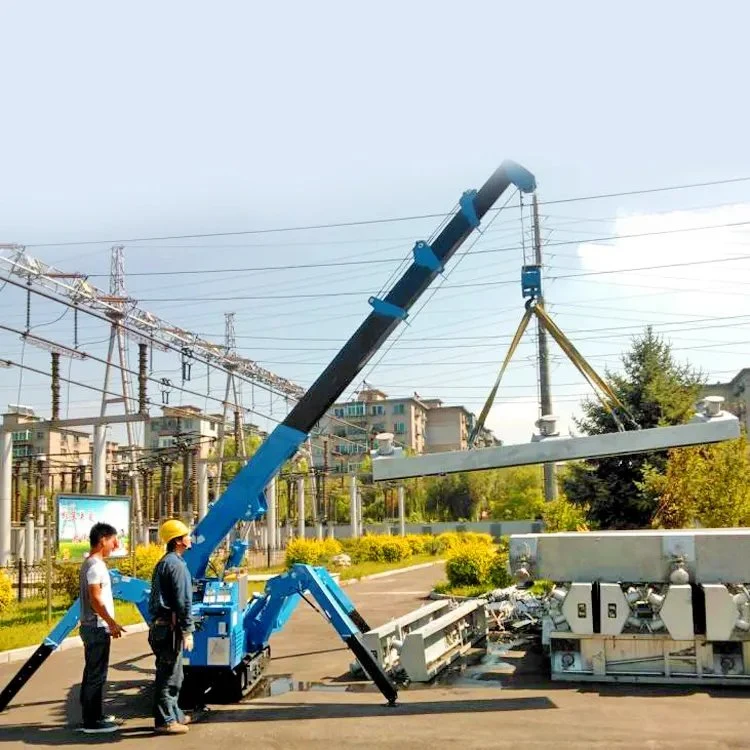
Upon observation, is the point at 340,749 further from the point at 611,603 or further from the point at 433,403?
the point at 433,403

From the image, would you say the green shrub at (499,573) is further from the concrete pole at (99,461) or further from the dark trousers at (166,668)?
the dark trousers at (166,668)

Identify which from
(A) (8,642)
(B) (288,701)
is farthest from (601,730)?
(A) (8,642)

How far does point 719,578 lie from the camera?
9.31 metres

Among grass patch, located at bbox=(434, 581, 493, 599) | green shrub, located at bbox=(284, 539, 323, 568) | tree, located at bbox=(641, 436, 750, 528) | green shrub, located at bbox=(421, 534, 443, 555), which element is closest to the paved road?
grass patch, located at bbox=(434, 581, 493, 599)

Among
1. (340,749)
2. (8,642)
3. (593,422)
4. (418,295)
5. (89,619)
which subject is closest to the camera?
(340,749)

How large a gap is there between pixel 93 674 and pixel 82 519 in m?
9.13

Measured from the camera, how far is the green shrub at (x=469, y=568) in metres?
20.5

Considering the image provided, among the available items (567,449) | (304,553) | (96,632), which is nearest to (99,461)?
(304,553)

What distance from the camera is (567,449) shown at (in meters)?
9.21

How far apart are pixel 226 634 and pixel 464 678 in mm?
3215

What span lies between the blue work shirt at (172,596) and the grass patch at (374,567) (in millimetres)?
18871

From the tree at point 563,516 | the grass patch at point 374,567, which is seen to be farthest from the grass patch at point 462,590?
the grass patch at point 374,567

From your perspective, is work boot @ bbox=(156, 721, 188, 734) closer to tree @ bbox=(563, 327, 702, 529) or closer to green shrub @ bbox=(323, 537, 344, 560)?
tree @ bbox=(563, 327, 702, 529)

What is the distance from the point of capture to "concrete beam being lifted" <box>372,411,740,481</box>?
891 cm
